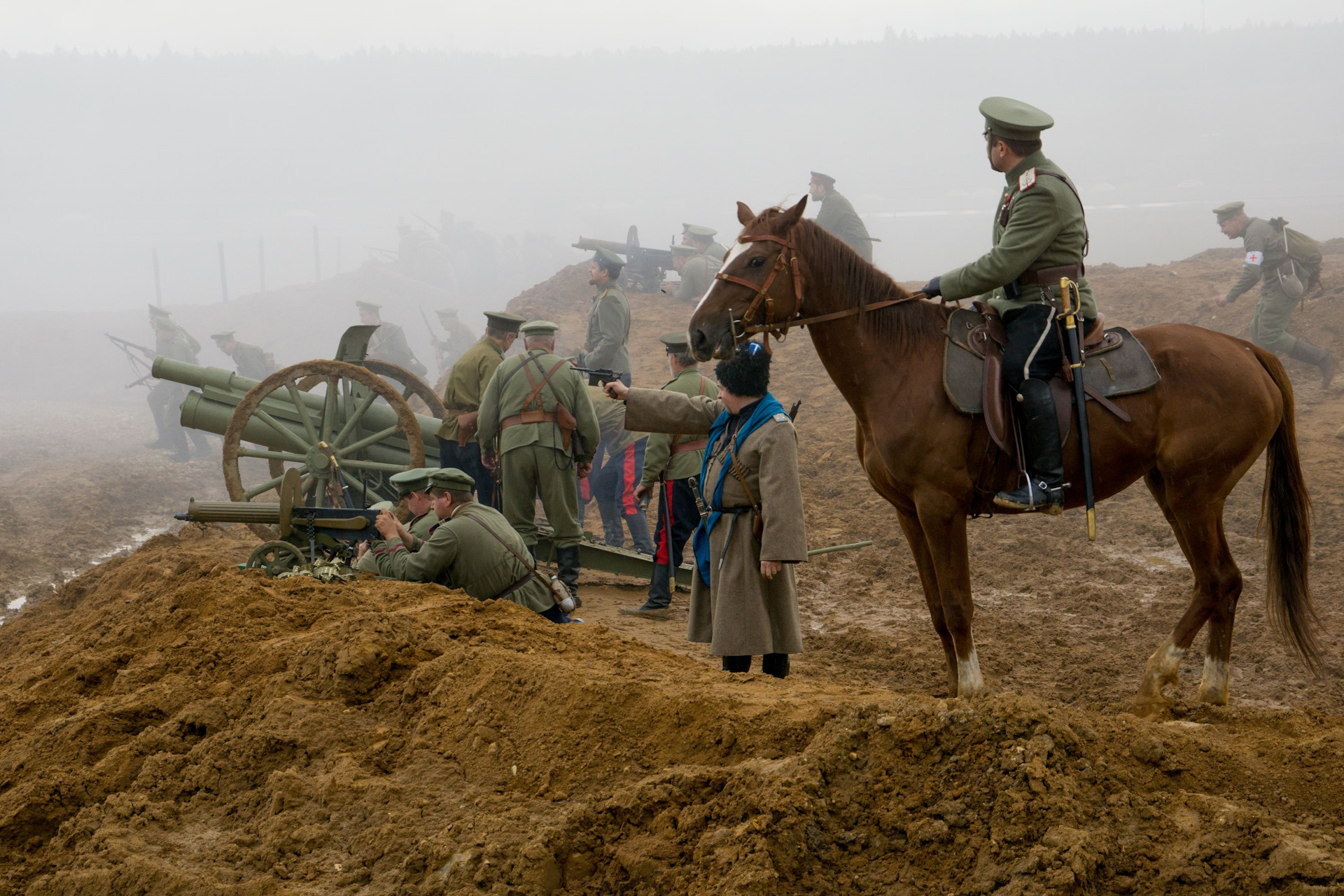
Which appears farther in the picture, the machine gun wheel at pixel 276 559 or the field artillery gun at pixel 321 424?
the field artillery gun at pixel 321 424

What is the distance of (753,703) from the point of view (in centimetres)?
329

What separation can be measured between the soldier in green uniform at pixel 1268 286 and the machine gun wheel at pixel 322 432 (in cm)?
953

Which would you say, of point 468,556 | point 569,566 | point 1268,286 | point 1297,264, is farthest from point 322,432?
point 1297,264

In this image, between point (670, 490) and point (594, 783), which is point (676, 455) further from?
point (594, 783)

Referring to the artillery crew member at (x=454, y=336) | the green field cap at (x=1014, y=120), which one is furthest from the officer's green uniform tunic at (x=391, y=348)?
the green field cap at (x=1014, y=120)

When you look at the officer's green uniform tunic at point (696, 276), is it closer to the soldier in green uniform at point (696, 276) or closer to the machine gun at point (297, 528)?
the soldier in green uniform at point (696, 276)

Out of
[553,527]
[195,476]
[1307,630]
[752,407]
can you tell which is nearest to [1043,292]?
[752,407]

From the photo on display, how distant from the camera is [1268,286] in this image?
12.0m

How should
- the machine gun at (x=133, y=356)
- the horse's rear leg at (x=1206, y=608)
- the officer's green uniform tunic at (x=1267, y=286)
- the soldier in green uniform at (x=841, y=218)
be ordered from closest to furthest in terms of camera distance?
the horse's rear leg at (x=1206, y=608) → the officer's green uniform tunic at (x=1267, y=286) → the soldier in green uniform at (x=841, y=218) → the machine gun at (x=133, y=356)

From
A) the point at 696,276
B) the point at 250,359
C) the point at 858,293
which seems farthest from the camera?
the point at 250,359

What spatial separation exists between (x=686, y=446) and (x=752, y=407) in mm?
2665

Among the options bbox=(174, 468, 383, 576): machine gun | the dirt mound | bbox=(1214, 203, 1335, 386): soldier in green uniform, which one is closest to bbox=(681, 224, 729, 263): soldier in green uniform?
bbox=(1214, 203, 1335, 386): soldier in green uniform

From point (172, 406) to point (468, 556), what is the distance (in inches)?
628

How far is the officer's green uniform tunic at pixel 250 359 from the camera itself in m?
19.0
